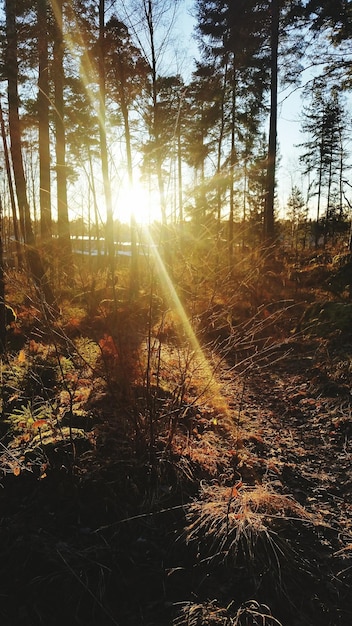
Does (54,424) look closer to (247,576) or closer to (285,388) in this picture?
(247,576)

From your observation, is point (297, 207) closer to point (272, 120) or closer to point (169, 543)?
point (272, 120)

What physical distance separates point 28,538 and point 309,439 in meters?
2.74

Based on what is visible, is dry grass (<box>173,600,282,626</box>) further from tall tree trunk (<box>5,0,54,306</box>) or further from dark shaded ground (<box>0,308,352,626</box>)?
tall tree trunk (<box>5,0,54,306</box>)

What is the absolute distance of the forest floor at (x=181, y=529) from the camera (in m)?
1.97

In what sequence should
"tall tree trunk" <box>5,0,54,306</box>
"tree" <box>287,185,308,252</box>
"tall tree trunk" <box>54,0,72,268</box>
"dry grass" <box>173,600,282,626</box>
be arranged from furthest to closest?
"tree" <box>287,185,308,252</box> → "tall tree trunk" <box>54,0,72,268</box> → "tall tree trunk" <box>5,0,54,306</box> → "dry grass" <box>173,600,282,626</box>

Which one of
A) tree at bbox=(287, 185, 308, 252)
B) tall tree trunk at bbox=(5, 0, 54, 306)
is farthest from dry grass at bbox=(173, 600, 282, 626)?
tree at bbox=(287, 185, 308, 252)

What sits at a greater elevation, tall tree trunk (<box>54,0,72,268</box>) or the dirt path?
tall tree trunk (<box>54,0,72,268</box>)

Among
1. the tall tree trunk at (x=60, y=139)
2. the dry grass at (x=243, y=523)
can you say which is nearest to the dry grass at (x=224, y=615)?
the dry grass at (x=243, y=523)

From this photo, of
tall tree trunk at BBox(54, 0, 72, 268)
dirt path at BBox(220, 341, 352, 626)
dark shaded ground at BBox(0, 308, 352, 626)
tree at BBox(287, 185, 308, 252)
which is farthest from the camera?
tree at BBox(287, 185, 308, 252)

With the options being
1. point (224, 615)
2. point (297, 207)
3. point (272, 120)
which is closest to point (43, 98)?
point (272, 120)

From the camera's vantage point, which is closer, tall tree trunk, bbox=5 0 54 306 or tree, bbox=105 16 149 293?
tall tree trunk, bbox=5 0 54 306

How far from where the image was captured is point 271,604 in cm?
198

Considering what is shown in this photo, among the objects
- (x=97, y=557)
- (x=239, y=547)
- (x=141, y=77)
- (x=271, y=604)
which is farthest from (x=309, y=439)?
(x=141, y=77)

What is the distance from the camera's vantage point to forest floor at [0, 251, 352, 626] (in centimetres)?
197
